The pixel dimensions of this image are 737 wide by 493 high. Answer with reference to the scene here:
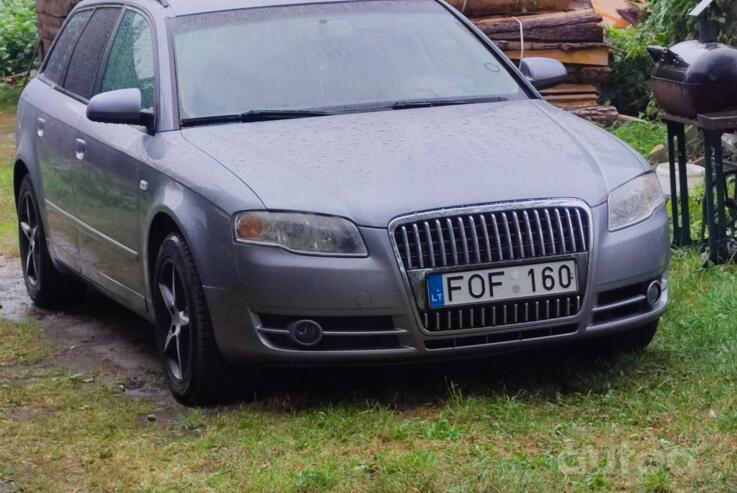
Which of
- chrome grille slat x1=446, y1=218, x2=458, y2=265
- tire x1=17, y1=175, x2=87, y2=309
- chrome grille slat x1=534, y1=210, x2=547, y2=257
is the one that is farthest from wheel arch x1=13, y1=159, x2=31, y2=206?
chrome grille slat x1=534, y1=210, x2=547, y2=257

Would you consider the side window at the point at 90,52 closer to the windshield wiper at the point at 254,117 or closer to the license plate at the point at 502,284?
the windshield wiper at the point at 254,117

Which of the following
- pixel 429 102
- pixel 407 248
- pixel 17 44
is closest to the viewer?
pixel 407 248

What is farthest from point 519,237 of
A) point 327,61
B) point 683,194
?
point 683,194

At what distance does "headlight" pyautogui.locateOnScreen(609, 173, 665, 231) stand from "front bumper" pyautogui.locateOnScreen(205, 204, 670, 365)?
0.15ft

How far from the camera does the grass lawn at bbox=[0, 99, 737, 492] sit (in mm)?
4762

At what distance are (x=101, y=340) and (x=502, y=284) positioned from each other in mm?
2666

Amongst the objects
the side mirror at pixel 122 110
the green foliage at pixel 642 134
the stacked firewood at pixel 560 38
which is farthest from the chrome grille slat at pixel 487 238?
the stacked firewood at pixel 560 38

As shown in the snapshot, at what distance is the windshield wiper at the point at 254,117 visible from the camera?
6.36 metres

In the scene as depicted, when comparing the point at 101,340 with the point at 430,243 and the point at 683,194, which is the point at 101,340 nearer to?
the point at 430,243

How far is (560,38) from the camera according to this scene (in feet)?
39.2

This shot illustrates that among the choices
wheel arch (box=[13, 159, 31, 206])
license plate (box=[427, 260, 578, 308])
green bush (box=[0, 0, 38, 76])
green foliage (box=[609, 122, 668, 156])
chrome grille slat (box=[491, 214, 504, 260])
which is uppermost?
chrome grille slat (box=[491, 214, 504, 260])

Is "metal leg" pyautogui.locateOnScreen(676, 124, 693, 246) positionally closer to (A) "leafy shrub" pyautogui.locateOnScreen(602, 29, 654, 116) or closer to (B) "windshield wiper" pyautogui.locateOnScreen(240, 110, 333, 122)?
(B) "windshield wiper" pyautogui.locateOnScreen(240, 110, 333, 122)

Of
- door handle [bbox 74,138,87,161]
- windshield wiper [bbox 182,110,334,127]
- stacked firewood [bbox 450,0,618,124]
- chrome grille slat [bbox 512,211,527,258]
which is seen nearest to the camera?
chrome grille slat [bbox 512,211,527,258]

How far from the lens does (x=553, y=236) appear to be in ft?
18.3
